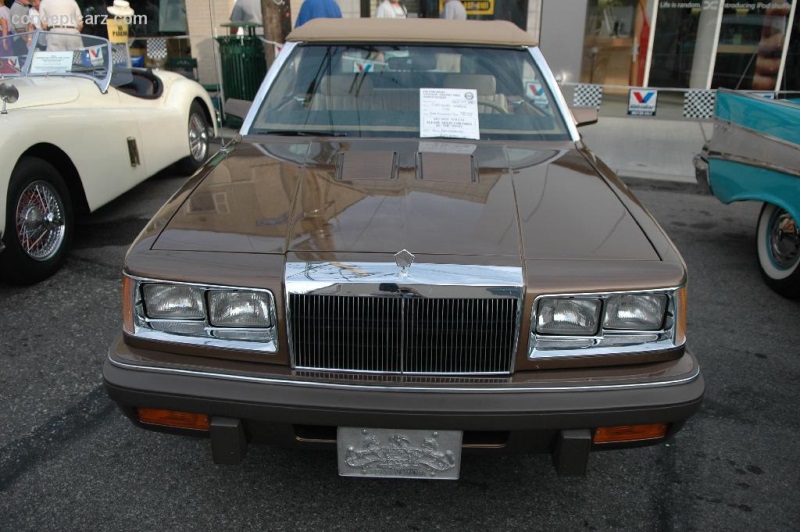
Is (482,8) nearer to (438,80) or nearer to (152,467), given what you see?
(438,80)

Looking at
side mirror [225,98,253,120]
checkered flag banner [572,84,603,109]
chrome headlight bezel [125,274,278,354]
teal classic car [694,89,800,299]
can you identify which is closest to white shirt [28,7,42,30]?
side mirror [225,98,253,120]

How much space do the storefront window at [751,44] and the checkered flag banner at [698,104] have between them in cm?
77

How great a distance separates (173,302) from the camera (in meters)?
2.18

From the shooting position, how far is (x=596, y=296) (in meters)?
2.09

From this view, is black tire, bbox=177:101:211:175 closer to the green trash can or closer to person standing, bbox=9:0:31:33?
A: the green trash can

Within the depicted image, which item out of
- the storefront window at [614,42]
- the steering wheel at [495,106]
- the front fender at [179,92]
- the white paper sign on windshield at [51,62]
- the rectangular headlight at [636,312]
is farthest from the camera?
the storefront window at [614,42]

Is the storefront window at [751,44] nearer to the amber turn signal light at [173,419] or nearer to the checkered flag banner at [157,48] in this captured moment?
the checkered flag banner at [157,48]

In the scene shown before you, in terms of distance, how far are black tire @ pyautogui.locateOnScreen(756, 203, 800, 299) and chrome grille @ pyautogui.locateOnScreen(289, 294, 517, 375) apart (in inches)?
126

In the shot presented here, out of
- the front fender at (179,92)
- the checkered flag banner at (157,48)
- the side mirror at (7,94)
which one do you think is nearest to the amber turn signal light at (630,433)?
the side mirror at (7,94)

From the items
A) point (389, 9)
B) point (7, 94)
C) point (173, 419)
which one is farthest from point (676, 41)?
point (173, 419)

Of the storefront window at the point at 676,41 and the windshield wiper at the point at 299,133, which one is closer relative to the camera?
the windshield wiper at the point at 299,133

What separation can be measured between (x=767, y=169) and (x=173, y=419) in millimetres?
4140

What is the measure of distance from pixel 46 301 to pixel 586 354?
3.61 m

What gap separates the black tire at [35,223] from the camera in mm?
4164
